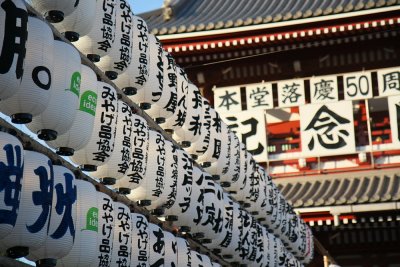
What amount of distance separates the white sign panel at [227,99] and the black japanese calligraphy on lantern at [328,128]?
1561 millimetres

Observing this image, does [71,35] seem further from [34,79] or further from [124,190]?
[124,190]

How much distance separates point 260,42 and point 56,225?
35.8 feet

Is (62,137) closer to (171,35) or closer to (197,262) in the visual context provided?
(197,262)

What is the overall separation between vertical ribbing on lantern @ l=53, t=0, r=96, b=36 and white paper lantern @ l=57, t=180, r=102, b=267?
1373 millimetres

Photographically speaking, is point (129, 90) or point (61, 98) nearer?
point (61, 98)

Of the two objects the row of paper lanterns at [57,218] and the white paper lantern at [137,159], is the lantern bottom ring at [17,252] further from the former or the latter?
the white paper lantern at [137,159]

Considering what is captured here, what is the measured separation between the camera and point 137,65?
31.5 ft

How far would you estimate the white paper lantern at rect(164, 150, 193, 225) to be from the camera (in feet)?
34.7

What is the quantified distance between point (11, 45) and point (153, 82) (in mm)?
3890

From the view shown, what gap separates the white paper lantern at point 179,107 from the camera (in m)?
11.0

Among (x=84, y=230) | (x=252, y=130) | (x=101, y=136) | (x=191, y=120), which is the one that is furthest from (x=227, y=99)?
(x=84, y=230)

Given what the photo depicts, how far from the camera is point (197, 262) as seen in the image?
441 inches

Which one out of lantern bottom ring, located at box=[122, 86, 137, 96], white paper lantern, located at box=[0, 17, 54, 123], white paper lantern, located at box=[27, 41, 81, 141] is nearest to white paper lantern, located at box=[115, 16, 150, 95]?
lantern bottom ring, located at box=[122, 86, 137, 96]

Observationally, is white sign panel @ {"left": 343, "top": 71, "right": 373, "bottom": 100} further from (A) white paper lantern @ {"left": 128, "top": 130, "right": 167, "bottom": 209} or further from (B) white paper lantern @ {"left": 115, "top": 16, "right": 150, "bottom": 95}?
(B) white paper lantern @ {"left": 115, "top": 16, "right": 150, "bottom": 95}
